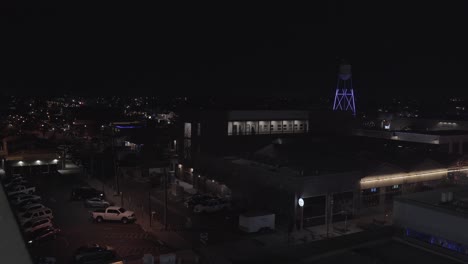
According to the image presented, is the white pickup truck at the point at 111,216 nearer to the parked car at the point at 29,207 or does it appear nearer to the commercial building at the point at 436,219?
the parked car at the point at 29,207

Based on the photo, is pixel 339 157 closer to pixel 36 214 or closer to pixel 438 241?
pixel 438 241

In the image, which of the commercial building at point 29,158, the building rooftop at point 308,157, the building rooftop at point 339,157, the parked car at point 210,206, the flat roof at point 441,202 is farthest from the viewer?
the commercial building at point 29,158

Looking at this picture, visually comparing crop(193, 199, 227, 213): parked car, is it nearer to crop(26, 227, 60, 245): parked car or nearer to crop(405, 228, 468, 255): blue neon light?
crop(26, 227, 60, 245): parked car

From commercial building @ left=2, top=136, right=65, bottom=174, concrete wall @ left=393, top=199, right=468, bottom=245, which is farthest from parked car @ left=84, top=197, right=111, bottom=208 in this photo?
concrete wall @ left=393, top=199, right=468, bottom=245

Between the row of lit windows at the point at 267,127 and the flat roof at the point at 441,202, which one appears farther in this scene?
the row of lit windows at the point at 267,127

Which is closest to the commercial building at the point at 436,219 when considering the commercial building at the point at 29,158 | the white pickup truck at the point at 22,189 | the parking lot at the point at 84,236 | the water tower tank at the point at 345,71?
the parking lot at the point at 84,236

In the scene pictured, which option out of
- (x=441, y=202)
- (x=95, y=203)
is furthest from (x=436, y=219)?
(x=95, y=203)
